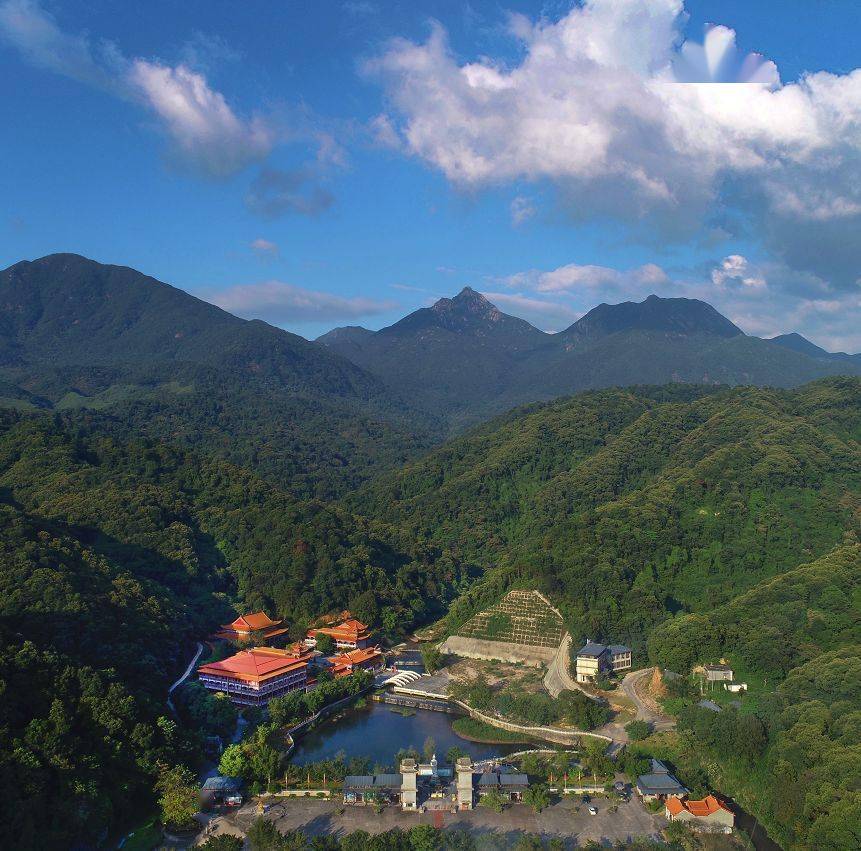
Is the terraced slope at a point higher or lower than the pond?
higher

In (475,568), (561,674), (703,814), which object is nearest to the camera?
(703,814)

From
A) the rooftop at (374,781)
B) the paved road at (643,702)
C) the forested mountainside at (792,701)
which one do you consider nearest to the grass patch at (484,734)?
the paved road at (643,702)

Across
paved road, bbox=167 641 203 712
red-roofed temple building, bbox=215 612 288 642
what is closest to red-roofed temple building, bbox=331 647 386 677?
red-roofed temple building, bbox=215 612 288 642

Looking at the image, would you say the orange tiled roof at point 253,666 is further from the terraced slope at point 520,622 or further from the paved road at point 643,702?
the paved road at point 643,702

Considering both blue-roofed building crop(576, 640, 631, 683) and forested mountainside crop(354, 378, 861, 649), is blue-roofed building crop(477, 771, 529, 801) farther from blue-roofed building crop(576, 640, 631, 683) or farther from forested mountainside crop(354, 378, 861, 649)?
forested mountainside crop(354, 378, 861, 649)

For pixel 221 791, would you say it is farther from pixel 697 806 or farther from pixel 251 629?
pixel 251 629

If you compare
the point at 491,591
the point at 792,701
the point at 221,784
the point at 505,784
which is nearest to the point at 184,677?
the point at 221,784

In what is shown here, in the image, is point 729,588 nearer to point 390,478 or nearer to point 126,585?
point 126,585
